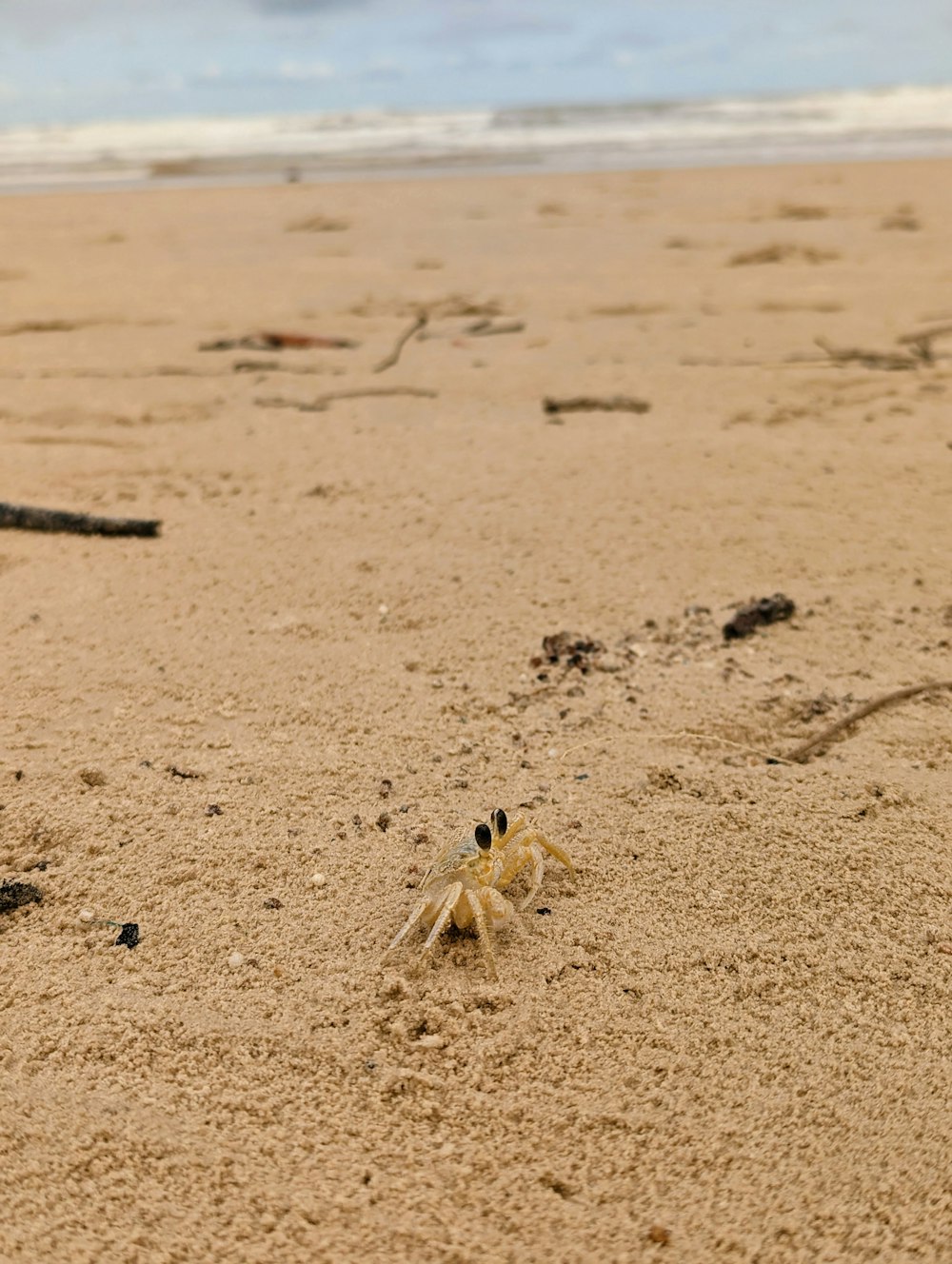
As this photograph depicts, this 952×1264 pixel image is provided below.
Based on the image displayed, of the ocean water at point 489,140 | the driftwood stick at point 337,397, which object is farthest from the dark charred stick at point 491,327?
the ocean water at point 489,140

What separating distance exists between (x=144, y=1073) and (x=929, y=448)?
10.6 ft

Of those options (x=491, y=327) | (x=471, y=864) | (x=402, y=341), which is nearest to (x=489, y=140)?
(x=491, y=327)

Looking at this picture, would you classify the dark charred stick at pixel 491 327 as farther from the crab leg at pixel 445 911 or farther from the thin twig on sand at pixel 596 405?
the crab leg at pixel 445 911

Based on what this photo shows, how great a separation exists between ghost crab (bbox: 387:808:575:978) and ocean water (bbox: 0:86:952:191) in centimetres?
1251

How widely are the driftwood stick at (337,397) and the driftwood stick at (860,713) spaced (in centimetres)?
252

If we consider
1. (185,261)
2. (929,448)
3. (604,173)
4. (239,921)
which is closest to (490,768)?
(239,921)

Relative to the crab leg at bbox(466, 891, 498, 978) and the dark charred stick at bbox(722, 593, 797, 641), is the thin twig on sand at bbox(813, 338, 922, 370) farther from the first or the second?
the crab leg at bbox(466, 891, 498, 978)

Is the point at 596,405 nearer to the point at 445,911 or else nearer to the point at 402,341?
the point at 402,341

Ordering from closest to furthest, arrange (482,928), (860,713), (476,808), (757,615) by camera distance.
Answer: (482,928), (476,808), (860,713), (757,615)

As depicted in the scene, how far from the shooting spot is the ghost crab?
Answer: 5.60 ft

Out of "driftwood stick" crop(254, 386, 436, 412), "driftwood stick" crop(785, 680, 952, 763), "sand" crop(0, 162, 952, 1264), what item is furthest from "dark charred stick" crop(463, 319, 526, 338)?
"driftwood stick" crop(785, 680, 952, 763)

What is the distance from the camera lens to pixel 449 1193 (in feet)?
4.37

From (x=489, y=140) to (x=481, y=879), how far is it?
1831 centimetres

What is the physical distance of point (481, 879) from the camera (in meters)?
1.74
